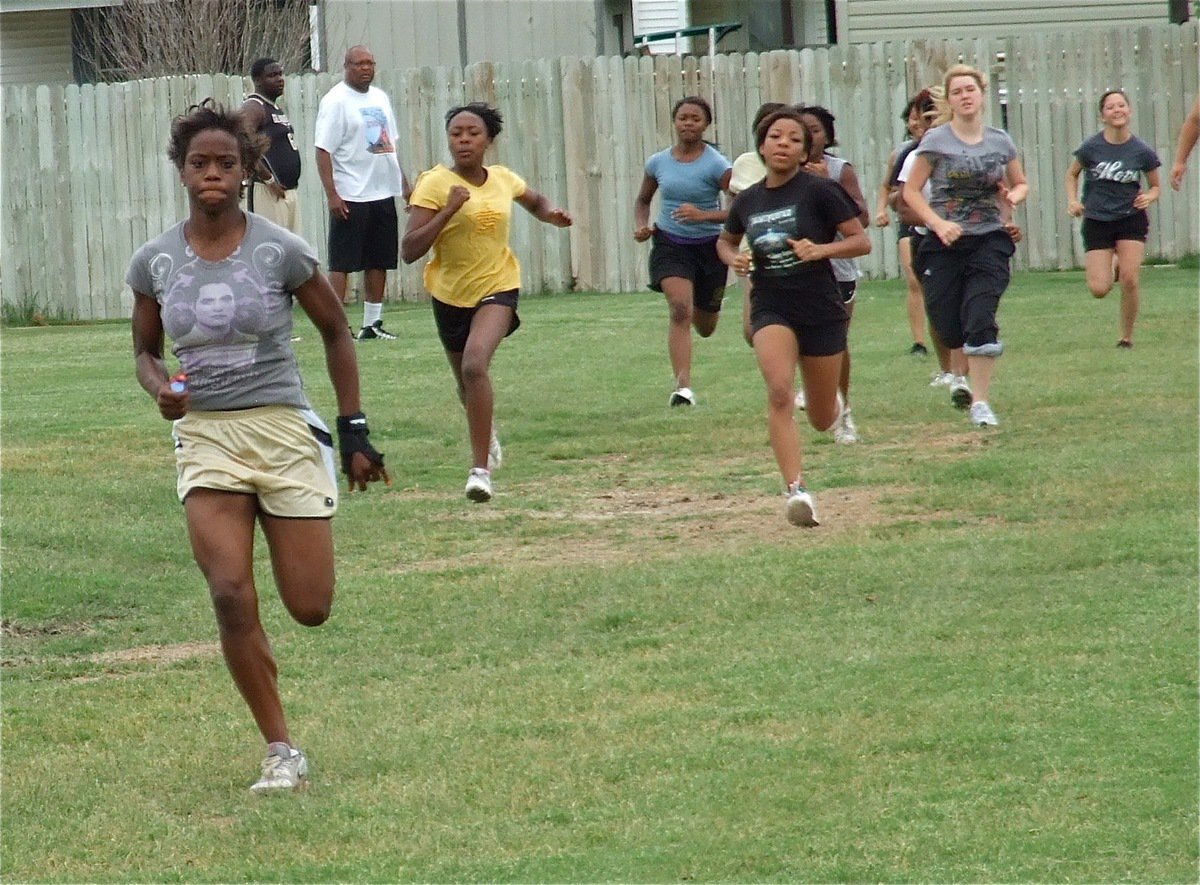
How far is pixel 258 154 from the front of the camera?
645 cm

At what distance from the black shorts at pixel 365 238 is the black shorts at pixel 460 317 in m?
6.08

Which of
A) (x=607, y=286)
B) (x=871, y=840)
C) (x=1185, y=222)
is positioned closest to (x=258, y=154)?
(x=871, y=840)

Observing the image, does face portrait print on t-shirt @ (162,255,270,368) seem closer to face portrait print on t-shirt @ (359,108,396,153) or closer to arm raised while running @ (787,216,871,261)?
arm raised while running @ (787,216,871,261)

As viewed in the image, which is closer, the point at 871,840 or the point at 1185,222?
the point at 871,840

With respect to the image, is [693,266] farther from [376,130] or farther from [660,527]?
[376,130]

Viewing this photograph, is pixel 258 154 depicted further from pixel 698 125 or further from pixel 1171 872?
pixel 698 125

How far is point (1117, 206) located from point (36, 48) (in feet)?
73.1

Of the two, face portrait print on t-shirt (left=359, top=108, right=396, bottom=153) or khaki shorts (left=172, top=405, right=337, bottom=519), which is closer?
khaki shorts (left=172, top=405, right=337, bottom=519)

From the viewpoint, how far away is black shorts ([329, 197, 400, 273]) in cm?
1678

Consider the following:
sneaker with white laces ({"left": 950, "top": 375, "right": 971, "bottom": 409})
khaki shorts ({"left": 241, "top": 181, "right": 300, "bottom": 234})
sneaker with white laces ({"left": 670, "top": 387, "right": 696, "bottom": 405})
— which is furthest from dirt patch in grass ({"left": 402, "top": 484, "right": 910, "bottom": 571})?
khaki shorts ({"left": 241, "top": 181, "right": 300, "bottom": 234})

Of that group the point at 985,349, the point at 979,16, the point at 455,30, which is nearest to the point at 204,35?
the point at 455,30

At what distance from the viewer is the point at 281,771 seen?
605cm

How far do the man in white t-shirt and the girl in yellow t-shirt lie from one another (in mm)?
6223

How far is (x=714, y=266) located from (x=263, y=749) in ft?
24.3
